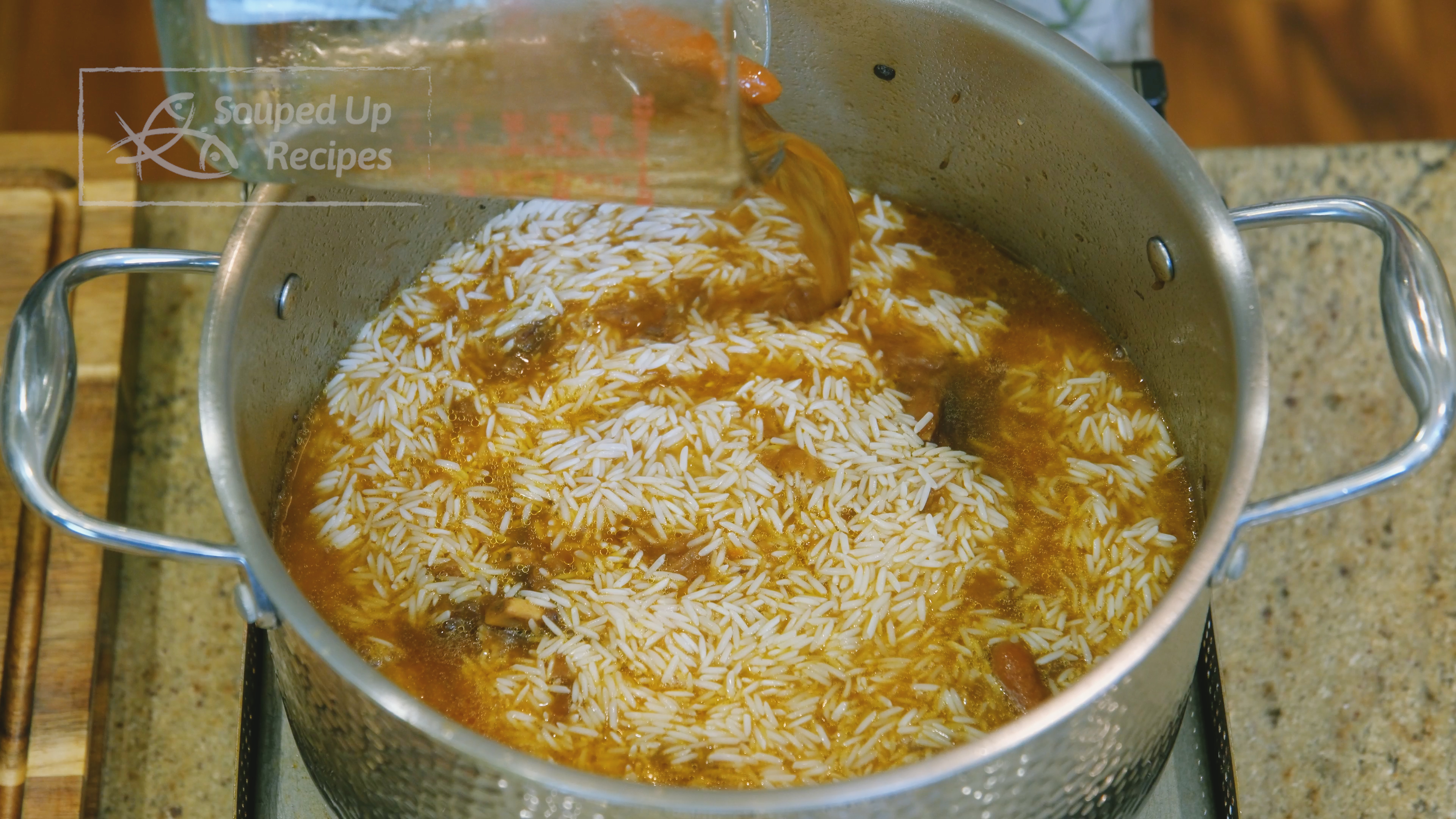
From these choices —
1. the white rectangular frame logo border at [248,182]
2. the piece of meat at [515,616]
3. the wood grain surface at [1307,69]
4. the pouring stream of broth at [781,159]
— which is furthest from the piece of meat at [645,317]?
the wood grain surface at [1307,69]

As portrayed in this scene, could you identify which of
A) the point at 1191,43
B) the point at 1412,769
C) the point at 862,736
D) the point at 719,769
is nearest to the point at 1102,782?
the point at 862,736

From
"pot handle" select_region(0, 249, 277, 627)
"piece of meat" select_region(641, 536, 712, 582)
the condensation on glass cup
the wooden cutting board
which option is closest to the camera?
"pot handle" select_region(0, 249, 277, 627)

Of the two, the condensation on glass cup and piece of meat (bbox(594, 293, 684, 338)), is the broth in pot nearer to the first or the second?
piece of meat (bbox(594, 293, 684, 338))

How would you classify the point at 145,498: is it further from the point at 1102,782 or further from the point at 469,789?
the point at 1102,782

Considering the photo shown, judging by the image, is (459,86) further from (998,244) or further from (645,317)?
(998,244)

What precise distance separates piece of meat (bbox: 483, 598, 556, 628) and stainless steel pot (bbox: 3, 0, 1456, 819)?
0.76 ft

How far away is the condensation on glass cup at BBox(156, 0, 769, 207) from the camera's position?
1.28 meters

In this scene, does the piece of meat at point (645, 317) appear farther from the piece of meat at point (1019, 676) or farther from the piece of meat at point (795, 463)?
the piece of meat at point (1019, 676)

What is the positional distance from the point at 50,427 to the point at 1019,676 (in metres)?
1.01

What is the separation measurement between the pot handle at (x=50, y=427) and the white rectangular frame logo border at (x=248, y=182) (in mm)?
227

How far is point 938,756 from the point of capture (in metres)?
1.02

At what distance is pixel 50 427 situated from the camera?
1.18m

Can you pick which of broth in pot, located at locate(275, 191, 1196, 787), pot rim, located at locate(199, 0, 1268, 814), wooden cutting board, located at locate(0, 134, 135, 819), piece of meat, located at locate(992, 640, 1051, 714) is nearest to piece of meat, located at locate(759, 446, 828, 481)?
broth in pot, located at locate(275, 191, 1196, 787)

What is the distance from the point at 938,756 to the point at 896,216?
1.02m
